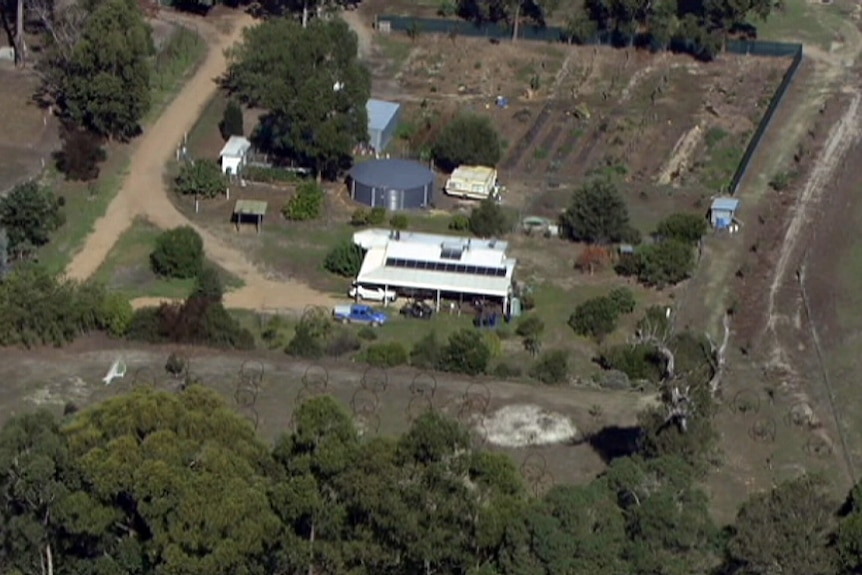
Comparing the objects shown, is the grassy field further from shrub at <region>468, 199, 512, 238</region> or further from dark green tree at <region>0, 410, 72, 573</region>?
dark green tree at <region>0, 410, 72, 573</region>

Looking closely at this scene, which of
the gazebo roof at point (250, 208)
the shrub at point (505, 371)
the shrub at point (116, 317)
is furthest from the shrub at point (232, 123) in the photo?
the shrub at point (505, 371)

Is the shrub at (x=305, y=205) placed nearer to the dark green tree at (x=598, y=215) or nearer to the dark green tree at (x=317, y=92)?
the dark green tree at (x=317, y=92)

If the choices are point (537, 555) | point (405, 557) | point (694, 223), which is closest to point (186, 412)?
point (405, 557)

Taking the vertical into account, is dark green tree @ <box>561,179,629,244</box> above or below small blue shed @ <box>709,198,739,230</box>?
above

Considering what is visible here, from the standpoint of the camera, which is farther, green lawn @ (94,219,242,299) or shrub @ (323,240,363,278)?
shrub @ (323,240,363,278)

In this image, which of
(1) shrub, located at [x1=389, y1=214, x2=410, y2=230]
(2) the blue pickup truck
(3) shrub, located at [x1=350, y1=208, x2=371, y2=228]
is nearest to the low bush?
(2) the blue pickup truck

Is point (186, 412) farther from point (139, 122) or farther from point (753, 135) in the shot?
point (753, 135)
